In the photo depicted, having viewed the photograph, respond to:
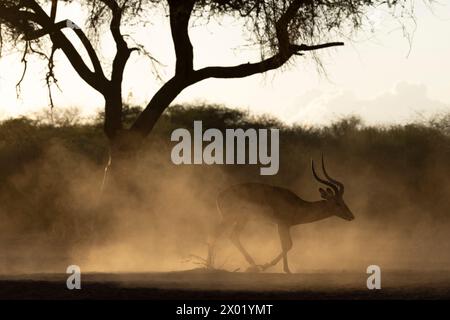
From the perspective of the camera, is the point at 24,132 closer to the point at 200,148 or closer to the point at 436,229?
the point at 200,148

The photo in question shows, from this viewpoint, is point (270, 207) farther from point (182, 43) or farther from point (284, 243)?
point (182, 43)

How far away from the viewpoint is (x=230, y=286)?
48.5 feet

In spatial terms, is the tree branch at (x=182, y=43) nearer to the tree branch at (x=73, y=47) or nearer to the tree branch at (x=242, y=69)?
the tree branch at (x=242, y=69)

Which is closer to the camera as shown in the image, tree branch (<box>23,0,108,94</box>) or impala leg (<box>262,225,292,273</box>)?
impala leg (<box>262,225,292,273</box>)

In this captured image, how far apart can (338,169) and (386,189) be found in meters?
1.66

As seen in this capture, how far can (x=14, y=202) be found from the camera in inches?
1206

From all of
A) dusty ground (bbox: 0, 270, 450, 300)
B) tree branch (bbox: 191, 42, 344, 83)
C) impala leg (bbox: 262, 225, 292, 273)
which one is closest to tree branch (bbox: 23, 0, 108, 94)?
tree branch (bbox: 191, 42, 344, 83)

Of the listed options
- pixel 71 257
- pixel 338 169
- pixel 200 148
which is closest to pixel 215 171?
pixel 200 148

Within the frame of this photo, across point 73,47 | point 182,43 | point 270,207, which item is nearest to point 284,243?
point 270,207
